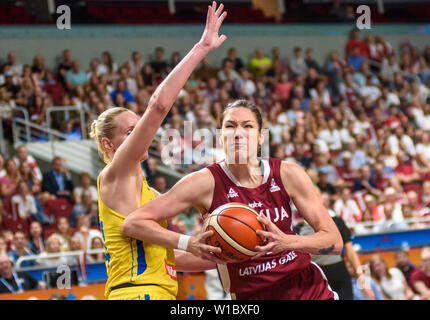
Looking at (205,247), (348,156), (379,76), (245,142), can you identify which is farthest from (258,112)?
(379,76)

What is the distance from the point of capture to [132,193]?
3.18 m

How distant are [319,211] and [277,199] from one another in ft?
0.73

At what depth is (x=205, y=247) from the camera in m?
3.03

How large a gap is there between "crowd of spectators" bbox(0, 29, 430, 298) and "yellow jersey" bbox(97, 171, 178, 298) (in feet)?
14.5

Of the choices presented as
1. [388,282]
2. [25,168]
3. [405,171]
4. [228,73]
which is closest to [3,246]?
[25,168]

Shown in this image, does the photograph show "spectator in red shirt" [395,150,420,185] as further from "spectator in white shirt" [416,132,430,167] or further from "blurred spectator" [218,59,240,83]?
"blurred spectator" [218,59,240,83]

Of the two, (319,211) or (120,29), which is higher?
(120,29)

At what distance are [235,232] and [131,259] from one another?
0.55 m

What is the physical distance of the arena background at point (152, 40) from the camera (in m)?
8.77

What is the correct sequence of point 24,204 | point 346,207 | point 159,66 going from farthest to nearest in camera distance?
point 159,66 → point 346,207 → point 24,204

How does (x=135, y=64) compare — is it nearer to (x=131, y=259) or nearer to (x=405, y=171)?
(x=405, y=171)

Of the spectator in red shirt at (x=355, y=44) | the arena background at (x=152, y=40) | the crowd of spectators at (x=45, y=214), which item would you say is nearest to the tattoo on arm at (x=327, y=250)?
the arena background at (x=152, y=40)
